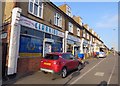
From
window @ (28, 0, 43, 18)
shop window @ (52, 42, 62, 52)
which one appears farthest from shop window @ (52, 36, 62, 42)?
window @ (28, 0, 43, 18)

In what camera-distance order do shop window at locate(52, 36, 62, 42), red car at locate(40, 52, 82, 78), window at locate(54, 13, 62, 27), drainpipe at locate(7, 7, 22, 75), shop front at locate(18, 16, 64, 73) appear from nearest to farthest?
1. drainpipe at locate(7, 7, 22, 75)
2. red car at locate(40, 52, 82, 78)
3. shop front at locate(18, 16, 64, 73)
4. shop window at locate(52, 36, 62, 42)
5. window at locate(54, 13, 62, 27)

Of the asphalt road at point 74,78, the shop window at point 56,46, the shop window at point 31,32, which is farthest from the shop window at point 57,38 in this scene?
the asphalt road at point 74,78

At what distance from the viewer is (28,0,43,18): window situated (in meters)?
14.0

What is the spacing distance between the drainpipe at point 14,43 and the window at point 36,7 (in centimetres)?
255

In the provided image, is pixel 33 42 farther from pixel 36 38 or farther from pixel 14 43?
pixel 14 43

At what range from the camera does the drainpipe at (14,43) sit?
10.7 metres

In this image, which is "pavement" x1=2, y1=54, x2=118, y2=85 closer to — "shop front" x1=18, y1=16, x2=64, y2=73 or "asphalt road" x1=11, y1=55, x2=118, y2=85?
"asphalt road" x1=11, y1=55, x2=118, y2=85

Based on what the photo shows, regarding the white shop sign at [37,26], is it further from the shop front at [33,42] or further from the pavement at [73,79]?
the pavement at [73,79]

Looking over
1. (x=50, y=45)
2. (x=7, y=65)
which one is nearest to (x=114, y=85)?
(x=7, y=65)

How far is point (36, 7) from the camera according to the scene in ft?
48.6

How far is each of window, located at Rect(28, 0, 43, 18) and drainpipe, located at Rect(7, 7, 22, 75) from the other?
255cm

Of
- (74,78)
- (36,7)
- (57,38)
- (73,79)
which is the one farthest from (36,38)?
(73,79)

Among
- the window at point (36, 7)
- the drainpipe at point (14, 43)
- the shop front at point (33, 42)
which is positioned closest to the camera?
the drainpipe at point (14, 43)

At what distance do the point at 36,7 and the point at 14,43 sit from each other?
16.5 ft
